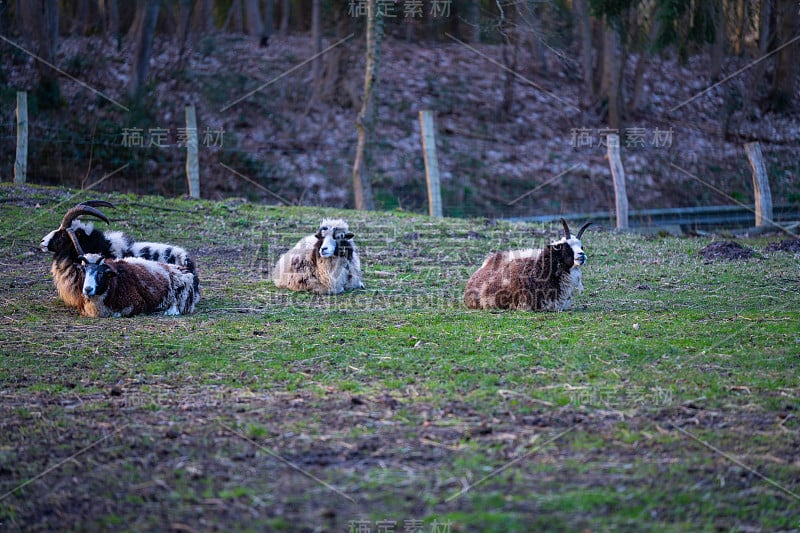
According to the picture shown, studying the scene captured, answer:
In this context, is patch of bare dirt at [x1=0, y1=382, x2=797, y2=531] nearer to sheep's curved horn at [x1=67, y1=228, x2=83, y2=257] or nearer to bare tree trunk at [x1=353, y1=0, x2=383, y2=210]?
sheep's curved horn at [x1=67, y1=228, x2=83, y2=257]

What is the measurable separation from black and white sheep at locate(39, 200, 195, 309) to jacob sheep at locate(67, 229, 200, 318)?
197mm

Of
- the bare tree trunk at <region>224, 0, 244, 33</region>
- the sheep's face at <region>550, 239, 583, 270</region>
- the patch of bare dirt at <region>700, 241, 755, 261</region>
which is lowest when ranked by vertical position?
the patch of bare dirt at <region>700, 241, 755, 261</region>

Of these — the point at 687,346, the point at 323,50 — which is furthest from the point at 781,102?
the point at 687,346

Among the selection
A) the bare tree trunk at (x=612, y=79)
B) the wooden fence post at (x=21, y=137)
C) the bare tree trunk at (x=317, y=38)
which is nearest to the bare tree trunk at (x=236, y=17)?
the bare tree trunk at (x=317, y=38)

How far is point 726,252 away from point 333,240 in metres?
7.07

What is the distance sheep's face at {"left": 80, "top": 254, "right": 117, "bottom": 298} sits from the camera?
9.28m

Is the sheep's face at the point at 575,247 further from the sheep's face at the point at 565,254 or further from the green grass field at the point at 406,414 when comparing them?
the green grass field at the point at 406,414

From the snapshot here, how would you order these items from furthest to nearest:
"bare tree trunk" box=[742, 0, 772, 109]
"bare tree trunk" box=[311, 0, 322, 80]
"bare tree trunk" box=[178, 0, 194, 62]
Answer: "bare tree trunk" box=[178, 0, 194, 62] → "bare tree trunk" box=[742, 0, 772, 109] → "bare tree trunk" box=[311, 0, 322, 80]

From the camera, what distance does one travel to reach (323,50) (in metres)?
28.2

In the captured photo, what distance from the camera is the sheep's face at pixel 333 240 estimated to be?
11.4 metres

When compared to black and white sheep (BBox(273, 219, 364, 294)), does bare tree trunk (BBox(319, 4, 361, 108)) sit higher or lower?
higher

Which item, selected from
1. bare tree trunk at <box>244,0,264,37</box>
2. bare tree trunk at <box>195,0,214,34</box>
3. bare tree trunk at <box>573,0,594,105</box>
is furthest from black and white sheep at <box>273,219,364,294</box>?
bare tree trunk at <box>195,0,214,34</box>

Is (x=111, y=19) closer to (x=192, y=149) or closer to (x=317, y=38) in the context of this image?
(x=317, y=38)

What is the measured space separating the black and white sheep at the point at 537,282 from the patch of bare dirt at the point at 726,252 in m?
4.56
